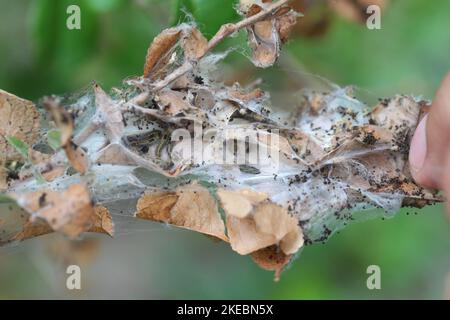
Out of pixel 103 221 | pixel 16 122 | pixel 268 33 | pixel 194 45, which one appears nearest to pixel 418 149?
pixel 268 33

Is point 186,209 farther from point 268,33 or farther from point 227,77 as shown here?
point 227,77

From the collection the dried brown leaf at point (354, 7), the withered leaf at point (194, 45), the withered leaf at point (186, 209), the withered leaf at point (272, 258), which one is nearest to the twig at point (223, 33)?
the withered leaf at point (194, 45)

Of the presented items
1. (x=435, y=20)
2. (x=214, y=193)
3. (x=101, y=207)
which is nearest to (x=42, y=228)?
(x=101, y=207)

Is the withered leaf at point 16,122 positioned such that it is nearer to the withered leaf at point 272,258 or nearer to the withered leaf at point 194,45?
the withered leaf at point 194,45

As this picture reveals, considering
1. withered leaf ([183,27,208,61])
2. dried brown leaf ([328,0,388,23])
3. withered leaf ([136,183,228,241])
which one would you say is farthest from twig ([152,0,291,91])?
dried brown leaf ([328,0,388,23])
